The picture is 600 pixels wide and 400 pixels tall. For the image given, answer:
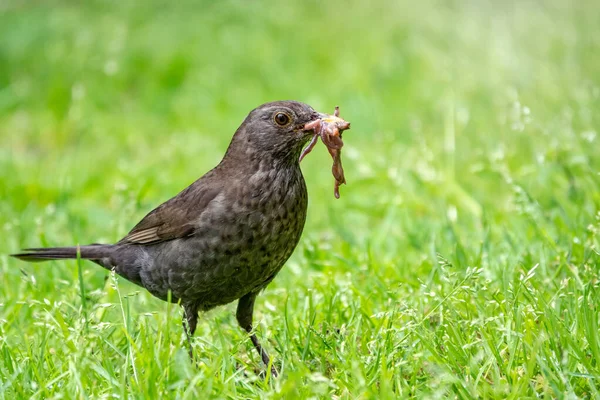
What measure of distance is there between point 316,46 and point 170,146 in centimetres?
354

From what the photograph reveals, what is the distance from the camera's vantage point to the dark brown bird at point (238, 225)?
3605 mm

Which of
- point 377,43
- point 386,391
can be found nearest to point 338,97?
point 377,43

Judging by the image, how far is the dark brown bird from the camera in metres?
3.61

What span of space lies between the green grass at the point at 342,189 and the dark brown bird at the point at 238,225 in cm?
19

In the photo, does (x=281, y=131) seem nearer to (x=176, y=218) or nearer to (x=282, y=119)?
(x=282, y=119)

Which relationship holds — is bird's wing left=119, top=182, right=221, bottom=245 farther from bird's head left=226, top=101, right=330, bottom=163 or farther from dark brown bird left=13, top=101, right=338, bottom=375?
bird's head left=226, top=101, right=330, bottom=163

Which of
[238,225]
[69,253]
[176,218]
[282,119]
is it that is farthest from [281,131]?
[69,253]

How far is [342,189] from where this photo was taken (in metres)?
7.11

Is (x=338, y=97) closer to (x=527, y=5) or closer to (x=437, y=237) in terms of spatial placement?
(x=527, y=5)

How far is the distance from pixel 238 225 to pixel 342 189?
3584 mm

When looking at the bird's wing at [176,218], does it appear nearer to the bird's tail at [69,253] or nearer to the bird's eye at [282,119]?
the bird's tail at [69,253]

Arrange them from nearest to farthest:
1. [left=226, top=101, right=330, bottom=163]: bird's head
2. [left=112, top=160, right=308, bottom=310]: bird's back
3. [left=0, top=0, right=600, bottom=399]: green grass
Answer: [left=0, top=0, right=600, bottom=399]: green grass < [left=112, top=160, right=308, bottom=310]: bird's back < [left=226, top=101, right=330, bottom=163]: bird's head

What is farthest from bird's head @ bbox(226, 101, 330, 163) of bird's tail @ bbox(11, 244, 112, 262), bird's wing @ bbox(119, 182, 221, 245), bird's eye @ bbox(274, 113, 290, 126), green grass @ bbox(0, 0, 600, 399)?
bird's tail @ bbox(11, 244, 112, 262)

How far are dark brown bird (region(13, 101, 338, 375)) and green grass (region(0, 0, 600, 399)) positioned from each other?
0.19 m
